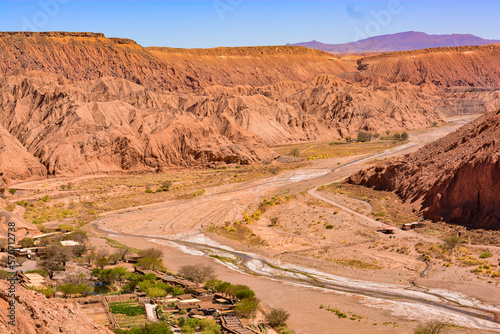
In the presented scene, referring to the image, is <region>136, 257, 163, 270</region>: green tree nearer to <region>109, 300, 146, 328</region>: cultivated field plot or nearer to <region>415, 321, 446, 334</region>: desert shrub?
<region>109, 300, 146, 328</region>: cultivated field plot

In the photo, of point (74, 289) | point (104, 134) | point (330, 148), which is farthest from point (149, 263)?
point (330, 148)

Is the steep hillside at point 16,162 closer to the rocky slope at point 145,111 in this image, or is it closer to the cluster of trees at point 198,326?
the rocky slope at point 145,111

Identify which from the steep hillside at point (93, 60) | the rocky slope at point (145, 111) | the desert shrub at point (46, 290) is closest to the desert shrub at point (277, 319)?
the desert shrub at point (46, 290)

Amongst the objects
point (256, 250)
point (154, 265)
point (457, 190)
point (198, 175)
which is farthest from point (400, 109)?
point (154, 265)

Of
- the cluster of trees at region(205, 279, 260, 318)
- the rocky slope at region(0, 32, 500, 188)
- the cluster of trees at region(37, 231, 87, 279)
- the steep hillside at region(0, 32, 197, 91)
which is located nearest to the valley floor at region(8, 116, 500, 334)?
the cluster of trees at region(205, 279, 260, 318)

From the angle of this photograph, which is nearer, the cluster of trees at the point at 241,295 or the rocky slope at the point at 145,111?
the cluster of trees at the point at 241,295

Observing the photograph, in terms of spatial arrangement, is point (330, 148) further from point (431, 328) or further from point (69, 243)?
point (431, 328)
